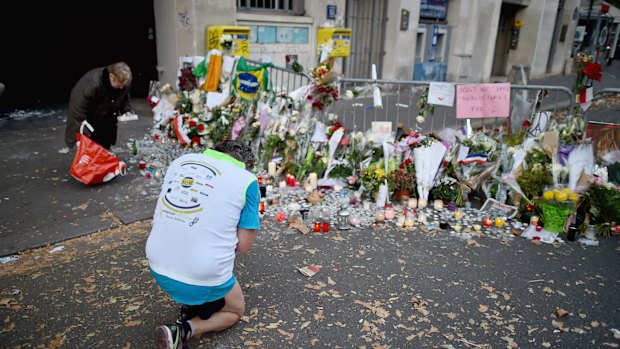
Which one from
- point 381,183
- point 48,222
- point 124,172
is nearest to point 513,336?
point 381,183

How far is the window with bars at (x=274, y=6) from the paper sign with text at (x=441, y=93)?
5745mm

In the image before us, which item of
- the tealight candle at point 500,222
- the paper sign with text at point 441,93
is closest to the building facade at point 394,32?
the paper sign with text at point 441,93

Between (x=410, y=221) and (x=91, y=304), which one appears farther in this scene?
(x=410, y=221)

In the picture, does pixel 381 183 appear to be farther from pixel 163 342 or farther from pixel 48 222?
pixel 48 222

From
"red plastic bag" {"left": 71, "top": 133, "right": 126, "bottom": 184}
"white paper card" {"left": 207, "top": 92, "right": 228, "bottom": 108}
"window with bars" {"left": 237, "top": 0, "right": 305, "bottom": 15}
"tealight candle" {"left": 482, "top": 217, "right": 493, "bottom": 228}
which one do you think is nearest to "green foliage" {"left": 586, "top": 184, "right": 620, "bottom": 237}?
"tealight candle" {"left": 482, "top": 217, "right": 493, "bottom": 228}

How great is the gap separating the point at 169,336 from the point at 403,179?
3.13m

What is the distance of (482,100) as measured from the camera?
5.14 metres

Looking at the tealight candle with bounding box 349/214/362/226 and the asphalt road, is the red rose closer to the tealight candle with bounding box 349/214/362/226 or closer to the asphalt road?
the asphalt road

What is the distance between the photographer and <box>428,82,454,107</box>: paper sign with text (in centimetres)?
509

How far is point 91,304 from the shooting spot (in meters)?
3.08

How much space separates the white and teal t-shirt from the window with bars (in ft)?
25.7

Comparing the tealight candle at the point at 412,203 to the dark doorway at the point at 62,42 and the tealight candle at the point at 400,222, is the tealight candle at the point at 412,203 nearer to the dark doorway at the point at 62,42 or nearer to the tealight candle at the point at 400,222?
the tealight candle at the point at 400,222

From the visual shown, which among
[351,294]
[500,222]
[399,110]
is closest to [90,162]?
[351,294]

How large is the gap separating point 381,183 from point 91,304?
3.07 meters
